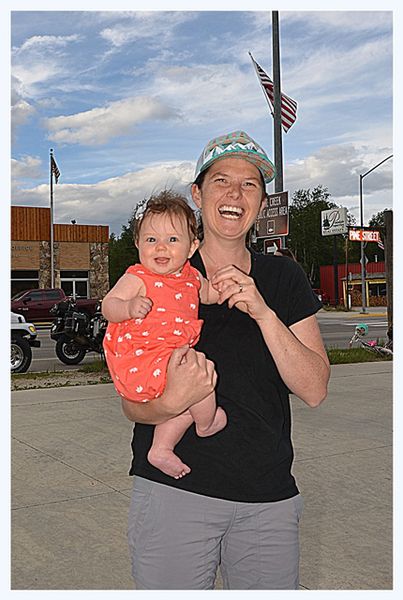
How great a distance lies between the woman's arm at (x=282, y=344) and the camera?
6.66 ft

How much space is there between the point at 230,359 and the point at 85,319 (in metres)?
12.1

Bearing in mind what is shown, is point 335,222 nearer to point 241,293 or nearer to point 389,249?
point 389,249

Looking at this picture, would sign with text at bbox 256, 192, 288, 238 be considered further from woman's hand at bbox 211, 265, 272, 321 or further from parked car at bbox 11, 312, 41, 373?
woman's hand at bbox 211, 265, 272, 321

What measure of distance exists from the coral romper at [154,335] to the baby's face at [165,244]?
1.5 inches

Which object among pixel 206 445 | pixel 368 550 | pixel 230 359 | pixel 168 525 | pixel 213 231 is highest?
pixel 213 231

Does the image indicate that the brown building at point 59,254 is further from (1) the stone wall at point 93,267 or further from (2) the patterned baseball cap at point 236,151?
(2) the patterned baseball cap at point 236,151

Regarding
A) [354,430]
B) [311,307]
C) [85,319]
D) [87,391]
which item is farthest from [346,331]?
[311,307]

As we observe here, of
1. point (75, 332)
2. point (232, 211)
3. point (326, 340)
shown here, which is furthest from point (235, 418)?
point (326, 340)

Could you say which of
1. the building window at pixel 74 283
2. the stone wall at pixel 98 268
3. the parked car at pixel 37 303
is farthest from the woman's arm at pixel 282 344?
the stone wall at pixel 98 268

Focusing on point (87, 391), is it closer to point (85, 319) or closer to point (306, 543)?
point (85, 319)

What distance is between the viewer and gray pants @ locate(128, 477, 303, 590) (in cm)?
208

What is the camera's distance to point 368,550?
430cm

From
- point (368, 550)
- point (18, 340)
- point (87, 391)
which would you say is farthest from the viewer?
point (18, 340)

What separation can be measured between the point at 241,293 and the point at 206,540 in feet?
2.36
